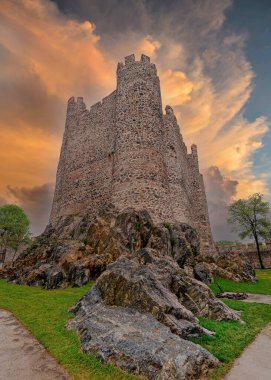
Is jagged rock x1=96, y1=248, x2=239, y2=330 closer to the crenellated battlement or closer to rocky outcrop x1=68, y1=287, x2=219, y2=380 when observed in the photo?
rocky outcrop x1=68, y1=287, x2=219, y2=380

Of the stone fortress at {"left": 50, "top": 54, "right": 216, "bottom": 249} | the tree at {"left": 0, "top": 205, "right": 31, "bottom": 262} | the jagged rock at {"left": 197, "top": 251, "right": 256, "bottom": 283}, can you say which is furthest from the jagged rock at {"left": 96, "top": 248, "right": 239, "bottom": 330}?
the tree at {"left": 0, "top": 205, "right": 31, "bottom": 262}

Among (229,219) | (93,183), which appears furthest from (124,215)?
(229,219)

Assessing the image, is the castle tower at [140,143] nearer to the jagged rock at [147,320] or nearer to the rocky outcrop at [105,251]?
the rocky outcrop at [105,251]

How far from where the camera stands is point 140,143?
77.8 ft

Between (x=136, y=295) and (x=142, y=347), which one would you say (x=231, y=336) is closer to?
(x=136, y=295)

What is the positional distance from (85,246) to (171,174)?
13256 mm

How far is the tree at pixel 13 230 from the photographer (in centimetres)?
4216

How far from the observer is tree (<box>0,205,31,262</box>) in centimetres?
4216

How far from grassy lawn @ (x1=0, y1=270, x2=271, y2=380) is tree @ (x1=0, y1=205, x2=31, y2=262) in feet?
102

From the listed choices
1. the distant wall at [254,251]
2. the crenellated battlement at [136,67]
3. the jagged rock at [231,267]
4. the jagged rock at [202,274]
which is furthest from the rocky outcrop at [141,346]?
the distant wall at [254,251]

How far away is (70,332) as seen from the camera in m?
7.41

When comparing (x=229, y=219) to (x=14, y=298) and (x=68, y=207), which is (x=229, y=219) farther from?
(x=14, y=298)

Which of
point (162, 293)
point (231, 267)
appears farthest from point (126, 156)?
point (162, 293)

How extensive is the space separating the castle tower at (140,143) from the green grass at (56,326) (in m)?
9.22
